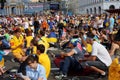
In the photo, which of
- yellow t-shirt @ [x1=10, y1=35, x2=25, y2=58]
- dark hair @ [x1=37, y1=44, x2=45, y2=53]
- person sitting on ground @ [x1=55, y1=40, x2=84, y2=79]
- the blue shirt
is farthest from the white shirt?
the blue shirt

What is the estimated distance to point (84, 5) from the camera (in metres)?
145

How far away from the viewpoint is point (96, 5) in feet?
395

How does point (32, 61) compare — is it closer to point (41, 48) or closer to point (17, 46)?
point (41, 48)

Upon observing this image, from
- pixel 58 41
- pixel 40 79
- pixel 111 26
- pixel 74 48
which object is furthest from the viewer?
pixel 111 26

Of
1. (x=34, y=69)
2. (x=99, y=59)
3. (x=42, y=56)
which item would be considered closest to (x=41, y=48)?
(x=42, y=56)

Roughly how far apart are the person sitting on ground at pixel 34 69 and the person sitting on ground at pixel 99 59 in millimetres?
3373

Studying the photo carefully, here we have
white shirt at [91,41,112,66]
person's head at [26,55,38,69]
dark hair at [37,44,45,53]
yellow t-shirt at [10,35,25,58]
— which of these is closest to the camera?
person's head at [26,55,38,69]

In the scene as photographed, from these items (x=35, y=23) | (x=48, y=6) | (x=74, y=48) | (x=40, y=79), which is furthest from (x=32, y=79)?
(x=48, y=6)

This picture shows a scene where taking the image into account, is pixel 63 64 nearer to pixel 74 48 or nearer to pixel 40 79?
pixel 74 48

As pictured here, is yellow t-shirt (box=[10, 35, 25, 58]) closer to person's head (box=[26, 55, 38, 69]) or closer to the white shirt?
the white shirt

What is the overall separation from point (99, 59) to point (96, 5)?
110952 millimetres

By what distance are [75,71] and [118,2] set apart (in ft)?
335

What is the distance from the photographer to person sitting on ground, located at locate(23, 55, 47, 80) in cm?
730

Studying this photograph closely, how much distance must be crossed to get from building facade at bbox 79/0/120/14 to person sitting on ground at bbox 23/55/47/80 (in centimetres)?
9176
